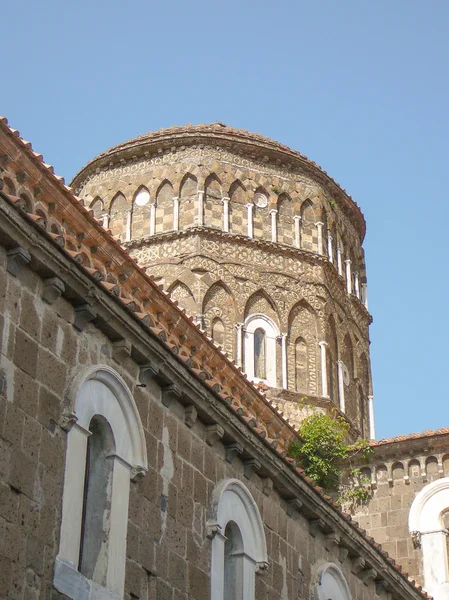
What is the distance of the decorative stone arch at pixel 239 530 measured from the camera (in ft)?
36.3

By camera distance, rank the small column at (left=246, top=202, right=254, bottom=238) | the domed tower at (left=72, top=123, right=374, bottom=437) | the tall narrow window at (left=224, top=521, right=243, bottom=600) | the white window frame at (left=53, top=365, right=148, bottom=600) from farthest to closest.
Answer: the small column at (left=246, top=202, right=254, bottom=238), the domed tower at (left=72, top=123, right=374, bottom=437), the tall narrow window at (left=224, top=521, right=243, bottom=600), the white window frame at (left=53, top=365, right=148, bottom=600)

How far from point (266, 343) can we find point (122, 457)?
1532 cm

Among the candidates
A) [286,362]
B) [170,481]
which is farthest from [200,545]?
[286,362]

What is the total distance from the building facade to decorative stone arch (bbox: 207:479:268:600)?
0.02 metres

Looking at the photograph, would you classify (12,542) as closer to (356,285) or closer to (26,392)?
(26,392)

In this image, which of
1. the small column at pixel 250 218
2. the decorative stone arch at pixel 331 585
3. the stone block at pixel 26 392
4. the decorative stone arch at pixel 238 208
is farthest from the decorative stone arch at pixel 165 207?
the stone block at pixel 26 392

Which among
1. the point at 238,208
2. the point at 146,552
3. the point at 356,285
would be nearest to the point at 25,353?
the point at 146,552

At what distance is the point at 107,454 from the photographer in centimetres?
970

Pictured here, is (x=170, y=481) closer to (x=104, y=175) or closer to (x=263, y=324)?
(x=263, y=324)

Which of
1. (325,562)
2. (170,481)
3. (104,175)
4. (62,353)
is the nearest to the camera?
(62,353)

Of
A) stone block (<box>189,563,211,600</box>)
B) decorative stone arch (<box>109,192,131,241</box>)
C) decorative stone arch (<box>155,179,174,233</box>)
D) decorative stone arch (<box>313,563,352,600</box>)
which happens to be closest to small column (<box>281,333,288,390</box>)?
decorative stone arch (<box>155,179,174,233</box>)

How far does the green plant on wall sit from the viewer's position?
2016 cm

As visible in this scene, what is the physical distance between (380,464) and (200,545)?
10129 mm

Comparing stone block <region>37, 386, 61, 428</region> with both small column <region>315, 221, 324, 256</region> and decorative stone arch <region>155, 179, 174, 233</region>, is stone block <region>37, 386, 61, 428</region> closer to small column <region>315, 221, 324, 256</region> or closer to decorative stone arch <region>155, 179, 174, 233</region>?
decorative stone arch <region>155, 179, 174, 233</region>
